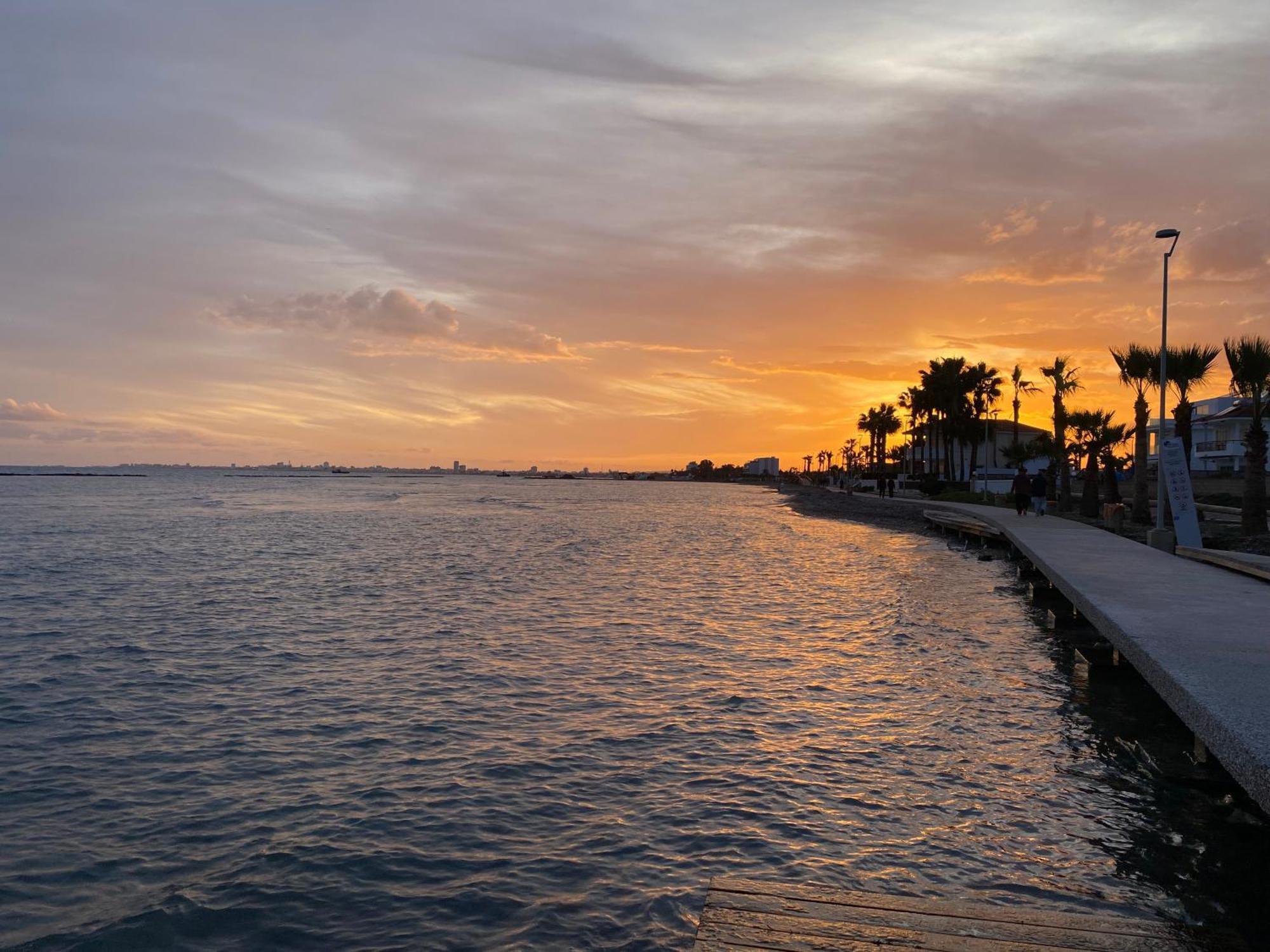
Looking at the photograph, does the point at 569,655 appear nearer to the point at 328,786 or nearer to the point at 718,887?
the point at 328,786

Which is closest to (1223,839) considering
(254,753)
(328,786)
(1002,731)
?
(1002,731)

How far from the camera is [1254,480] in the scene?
2836cm

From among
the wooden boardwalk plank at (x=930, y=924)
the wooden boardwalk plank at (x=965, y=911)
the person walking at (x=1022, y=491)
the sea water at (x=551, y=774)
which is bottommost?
the sea water at (x=551, y=774)

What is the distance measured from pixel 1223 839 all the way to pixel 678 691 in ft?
22.3

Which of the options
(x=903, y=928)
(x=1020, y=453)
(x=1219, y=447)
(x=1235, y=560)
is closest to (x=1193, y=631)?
(x=903, y=928)

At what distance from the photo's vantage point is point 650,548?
41.4 metres

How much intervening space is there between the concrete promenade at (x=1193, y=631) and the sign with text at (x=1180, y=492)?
2.74 feet

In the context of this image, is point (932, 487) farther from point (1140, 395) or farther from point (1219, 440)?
point (1140, 395)

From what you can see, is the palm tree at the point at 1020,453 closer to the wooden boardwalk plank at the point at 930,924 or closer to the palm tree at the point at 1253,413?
the palm tree at the point at 1253,413

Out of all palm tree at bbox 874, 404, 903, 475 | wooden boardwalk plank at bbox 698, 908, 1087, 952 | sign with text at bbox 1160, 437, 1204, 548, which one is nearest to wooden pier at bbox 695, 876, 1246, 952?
wooden boardwalk plank at bbox 698, 908, 1087, 952

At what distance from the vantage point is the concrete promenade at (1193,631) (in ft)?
22.6

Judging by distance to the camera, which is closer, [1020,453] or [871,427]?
[1020,453]

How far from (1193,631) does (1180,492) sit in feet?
45.2

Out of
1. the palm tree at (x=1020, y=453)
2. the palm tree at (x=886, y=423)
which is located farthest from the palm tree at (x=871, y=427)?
the palm tree at (x=1020, y=453)
